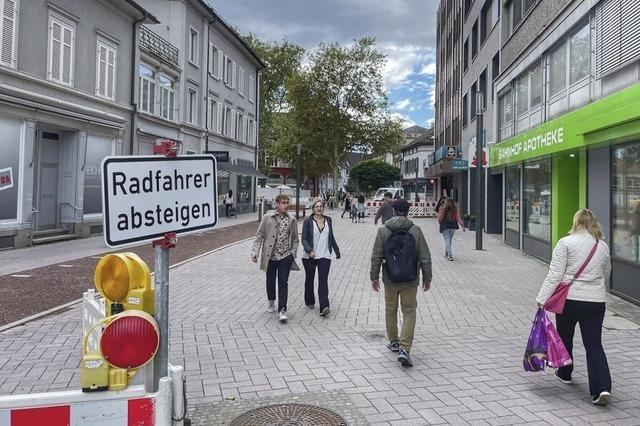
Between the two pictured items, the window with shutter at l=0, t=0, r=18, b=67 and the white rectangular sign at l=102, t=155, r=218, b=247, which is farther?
the window with shutter at l=0, t=0, r=18, b=67

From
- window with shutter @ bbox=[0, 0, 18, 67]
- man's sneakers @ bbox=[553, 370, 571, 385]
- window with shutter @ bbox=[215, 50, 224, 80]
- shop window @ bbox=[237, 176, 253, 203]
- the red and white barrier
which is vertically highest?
window with shutter @ bbox=[215, 50, 224, 80]

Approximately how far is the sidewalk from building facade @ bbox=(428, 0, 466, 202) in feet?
61.1

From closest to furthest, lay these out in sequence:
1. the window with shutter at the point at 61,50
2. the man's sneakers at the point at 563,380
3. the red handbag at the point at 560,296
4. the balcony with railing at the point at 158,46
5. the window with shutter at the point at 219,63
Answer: the red handbag at the point at 560,296
the man's sneakers at the point at 563,380
the window with shutter at the point at 61,50
the balcony with railing at the point at 158,46
the window with shutter at the point at 219,63

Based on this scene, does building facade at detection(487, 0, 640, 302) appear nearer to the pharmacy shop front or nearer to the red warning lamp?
the pharmacy shop front

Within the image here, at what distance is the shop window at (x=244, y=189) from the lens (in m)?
37.9

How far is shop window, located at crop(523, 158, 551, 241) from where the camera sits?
13578 mm

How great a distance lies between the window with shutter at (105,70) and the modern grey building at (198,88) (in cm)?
191

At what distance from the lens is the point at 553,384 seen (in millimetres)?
4895

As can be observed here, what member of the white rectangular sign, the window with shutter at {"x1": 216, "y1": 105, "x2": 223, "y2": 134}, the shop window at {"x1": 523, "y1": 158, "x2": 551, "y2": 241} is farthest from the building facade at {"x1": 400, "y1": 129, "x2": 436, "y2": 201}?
the white rectangular sign

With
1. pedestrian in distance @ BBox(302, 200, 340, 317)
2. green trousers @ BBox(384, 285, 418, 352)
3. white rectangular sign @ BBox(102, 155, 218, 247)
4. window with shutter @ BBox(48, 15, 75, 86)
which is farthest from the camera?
window with shutter @ BBox(48, 15, 75, 86)

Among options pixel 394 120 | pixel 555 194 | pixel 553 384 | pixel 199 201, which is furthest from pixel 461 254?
pixel 394 120

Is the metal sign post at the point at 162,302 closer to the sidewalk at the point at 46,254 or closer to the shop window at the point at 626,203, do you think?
the shop window at the point at 626,203

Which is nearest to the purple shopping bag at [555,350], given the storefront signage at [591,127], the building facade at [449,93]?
the storefront signage at [591,127]

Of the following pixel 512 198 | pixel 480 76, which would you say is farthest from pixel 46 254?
pixel 480 76
